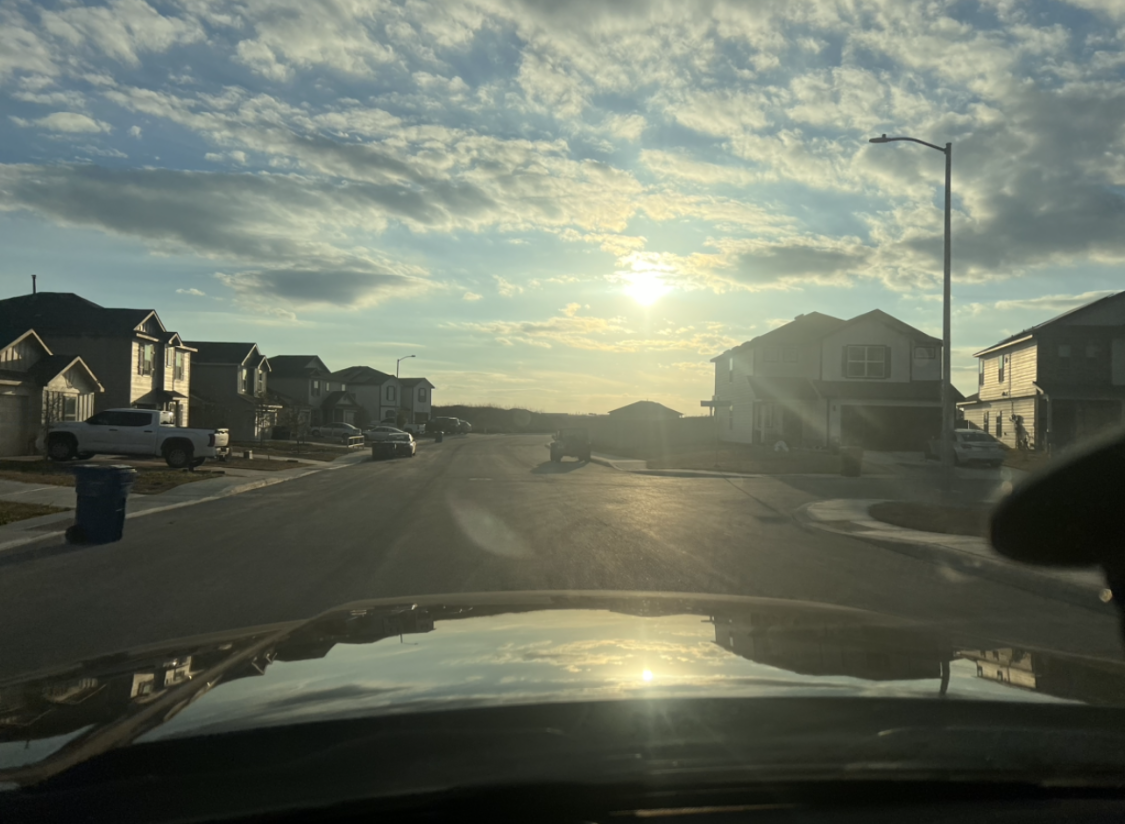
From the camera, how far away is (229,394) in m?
63.4

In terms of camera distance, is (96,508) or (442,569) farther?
(96,508)

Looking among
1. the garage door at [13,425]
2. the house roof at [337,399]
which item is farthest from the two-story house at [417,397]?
the garage door at [13,425]

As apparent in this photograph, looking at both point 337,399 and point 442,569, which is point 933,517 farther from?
point 337,399

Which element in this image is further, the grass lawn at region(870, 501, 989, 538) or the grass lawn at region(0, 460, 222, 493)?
the grass lawn at region(0, 460, 222, 493)

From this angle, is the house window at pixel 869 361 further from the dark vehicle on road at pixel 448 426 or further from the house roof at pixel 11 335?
the dark vehicle on road at pixel 448 426

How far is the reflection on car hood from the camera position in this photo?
2.59 meters

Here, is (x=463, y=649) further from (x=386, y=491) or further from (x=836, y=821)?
(x=386, y=491)

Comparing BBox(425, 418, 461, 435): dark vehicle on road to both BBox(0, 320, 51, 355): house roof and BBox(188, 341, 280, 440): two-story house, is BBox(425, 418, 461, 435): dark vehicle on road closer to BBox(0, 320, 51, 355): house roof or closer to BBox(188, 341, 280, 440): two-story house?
BBox(188, 341, 280, 440): two-story house

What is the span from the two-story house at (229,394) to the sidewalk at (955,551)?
162 feet

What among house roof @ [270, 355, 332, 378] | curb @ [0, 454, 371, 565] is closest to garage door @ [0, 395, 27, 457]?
curb @ [0, 454, 371, 565]

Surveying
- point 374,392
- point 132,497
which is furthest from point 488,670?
point 374,392

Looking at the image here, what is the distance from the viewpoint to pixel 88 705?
315cm

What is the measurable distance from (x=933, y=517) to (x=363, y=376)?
318 ft

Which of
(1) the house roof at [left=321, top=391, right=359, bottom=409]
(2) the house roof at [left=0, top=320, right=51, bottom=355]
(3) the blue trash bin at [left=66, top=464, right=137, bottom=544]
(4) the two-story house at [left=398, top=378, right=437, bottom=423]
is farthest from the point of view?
(4) the two-story house at [left=398, top=378, right=437, bottom=423]
